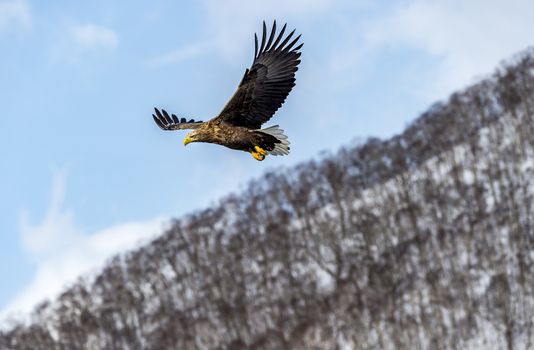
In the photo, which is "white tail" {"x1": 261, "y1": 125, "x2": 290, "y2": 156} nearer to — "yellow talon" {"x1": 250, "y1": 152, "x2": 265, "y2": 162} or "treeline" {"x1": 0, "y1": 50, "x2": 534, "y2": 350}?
"yellow talon" {"x1": 250, "y1": 152, "x2": 265, "y2": 162}

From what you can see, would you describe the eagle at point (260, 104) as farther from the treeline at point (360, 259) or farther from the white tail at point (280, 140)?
the treeline at point (360, 259)

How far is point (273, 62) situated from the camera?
19.8 m

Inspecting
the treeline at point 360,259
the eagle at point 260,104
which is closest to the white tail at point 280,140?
the eagle at point 260,104

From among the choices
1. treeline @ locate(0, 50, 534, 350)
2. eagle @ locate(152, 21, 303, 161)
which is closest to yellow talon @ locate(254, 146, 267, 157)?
eagle @ locate(152, 21, 303, 161)

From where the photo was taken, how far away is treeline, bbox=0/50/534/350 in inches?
2657

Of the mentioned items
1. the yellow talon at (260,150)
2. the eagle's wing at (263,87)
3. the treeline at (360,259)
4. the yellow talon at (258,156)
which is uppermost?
the treeline at (360,259)

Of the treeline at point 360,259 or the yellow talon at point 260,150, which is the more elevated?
the treeline at point 360,259

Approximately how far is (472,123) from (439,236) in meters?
30.2

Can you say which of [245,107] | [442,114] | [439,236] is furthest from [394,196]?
[245,107]

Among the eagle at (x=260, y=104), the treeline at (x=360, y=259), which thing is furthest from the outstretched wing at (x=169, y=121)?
the treeline at (x=360, y=259)

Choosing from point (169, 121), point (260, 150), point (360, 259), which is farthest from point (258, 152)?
point (360, 259)

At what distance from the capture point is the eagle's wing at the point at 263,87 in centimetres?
1973

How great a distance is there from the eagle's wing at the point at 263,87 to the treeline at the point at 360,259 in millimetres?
42650

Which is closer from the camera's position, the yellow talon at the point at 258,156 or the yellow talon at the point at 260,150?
the yellow talon at the point at 258,156
